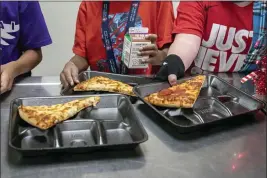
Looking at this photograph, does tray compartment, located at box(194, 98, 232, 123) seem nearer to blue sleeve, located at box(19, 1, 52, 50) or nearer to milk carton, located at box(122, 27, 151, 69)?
milk carton, located at box(122, 27, 151, 69)

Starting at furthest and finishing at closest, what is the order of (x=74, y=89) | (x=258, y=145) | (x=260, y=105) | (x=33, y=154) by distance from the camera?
1. (x=74, y=89)
2. (x=260, y=105)
3. (x=258, y=145)
4. (x=33, y=154)

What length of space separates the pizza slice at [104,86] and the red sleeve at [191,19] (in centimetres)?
32

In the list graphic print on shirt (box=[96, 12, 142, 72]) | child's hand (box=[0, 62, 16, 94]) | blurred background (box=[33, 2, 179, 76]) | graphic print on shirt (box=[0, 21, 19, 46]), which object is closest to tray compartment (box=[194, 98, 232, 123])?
graphic print on shirt (box=[96, 12, 142, 72])

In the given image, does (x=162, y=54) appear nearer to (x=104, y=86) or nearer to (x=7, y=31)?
(x=104, y=86)

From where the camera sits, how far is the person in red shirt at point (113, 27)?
132 cm

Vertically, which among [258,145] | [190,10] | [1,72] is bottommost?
[258,145]

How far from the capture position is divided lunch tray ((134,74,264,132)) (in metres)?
0.87

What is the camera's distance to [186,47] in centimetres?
119

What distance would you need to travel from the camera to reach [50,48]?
1.98 m

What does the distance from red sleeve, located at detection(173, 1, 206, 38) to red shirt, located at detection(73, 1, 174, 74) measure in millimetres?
73

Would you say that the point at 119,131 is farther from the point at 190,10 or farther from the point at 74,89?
the point at 190,10

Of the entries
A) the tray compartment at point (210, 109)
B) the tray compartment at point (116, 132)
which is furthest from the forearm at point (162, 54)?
the tray compartment at point (116, 132)

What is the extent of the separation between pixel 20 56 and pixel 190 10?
64 centimetres

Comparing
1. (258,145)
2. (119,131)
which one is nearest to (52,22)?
(119,131)
